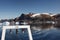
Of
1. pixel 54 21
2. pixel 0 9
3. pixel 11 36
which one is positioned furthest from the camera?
pixel 54 21

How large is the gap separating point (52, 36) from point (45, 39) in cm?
20

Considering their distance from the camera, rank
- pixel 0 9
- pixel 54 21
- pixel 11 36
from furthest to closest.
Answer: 1. pixel 54 21
2. pixel 0 9
3. pixel 11 36

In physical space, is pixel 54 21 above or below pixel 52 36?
above

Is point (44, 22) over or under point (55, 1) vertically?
Answer: under

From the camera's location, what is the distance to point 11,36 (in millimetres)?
3264

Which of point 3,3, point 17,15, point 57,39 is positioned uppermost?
point 3,3

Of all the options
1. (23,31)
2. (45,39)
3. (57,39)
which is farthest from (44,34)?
(23,31)

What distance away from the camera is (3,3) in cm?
355

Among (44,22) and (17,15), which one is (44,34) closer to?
(44,22)

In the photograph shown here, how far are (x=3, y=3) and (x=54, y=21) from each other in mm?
1397

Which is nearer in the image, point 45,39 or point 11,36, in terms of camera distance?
point 11,36

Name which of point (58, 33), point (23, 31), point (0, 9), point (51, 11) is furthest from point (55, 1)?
point (0, 9)

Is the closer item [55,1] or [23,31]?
[23,31]

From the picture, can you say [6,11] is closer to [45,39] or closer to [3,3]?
[3,3]
